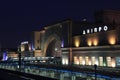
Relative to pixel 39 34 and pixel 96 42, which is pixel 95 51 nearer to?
pixel 96 42

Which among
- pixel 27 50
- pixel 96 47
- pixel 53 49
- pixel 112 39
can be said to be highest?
pixel 27 50

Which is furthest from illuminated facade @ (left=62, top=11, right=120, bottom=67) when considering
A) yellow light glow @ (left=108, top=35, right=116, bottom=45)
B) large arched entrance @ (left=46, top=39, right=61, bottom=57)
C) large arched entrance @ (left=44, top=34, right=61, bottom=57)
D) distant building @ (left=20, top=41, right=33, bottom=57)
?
distant building @ (left=20, top=41, right=33, bottom=57)

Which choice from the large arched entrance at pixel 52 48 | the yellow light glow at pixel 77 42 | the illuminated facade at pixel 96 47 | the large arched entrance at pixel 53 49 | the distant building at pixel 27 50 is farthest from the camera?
the distant building at pixel 27 50

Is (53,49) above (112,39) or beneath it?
beneath

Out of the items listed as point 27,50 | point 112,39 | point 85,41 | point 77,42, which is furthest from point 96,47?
point 27,50

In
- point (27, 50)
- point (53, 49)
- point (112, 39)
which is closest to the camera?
point (112, 39)

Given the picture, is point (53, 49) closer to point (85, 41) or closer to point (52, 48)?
point (52, 48)

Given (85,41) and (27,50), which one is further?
(27,50)

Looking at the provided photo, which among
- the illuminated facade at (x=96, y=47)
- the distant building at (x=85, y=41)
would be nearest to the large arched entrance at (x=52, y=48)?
the distant building at (x=85, y=41)

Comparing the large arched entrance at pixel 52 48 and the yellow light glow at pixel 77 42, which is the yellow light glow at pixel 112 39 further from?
the large arched entrance at pixel 52 48

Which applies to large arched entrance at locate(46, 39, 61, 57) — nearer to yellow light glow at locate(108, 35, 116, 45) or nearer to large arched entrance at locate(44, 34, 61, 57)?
large arched entrance at locate(44, 34, 61, 57)

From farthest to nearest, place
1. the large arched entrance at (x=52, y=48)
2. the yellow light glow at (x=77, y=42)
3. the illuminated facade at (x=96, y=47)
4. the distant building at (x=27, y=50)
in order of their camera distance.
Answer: the distant building at (x=27, y=50), the large arched entrance at (x=52, y=48), the yellow light glow at (x=77, y=42), the illuminated facade at (x=96, y=47)

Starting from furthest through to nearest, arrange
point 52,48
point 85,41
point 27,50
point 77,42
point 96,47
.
Answer: point 27,50, point 52,48, point 77,42, point 85,41, point 96,47

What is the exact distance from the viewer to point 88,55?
7025cm
